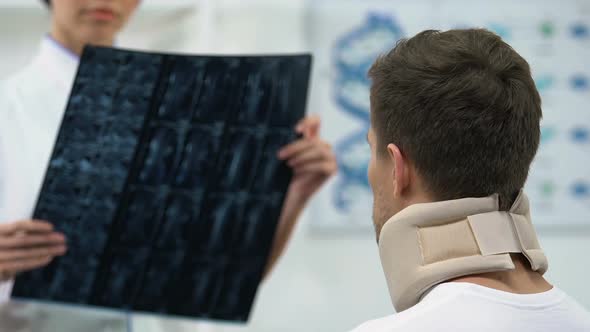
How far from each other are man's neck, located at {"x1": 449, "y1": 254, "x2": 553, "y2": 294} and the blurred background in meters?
1.41

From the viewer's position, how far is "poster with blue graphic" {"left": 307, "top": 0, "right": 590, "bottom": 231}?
2.18m

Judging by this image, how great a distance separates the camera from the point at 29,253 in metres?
1.18

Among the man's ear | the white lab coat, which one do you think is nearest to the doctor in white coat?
the white lab coat

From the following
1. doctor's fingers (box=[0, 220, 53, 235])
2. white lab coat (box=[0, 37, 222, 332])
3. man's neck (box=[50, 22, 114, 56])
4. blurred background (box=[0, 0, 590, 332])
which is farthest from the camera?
blurred background (box=[0, 0, 590, 332])

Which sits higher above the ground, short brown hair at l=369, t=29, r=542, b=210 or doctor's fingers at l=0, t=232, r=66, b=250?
short brown hair at l=369, t=29, r=542, b=210

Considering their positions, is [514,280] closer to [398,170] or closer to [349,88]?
[398,170]

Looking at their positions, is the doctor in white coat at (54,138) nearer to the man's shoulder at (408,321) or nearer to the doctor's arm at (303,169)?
the doctor's arm at (303,169)

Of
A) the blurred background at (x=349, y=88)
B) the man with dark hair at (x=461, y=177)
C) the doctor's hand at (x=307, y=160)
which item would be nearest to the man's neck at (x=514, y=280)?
the man with dark hair at (x=461, y=177)

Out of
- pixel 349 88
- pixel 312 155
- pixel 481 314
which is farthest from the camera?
pixel 349 88

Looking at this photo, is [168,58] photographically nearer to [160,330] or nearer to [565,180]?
[160,330]

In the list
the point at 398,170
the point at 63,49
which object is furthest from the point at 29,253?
Result: the point at 398,170

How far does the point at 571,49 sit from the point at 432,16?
43 centimetres

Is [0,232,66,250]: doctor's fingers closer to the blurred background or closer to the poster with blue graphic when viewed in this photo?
the blurred background

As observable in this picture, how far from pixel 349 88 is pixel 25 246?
122cm
